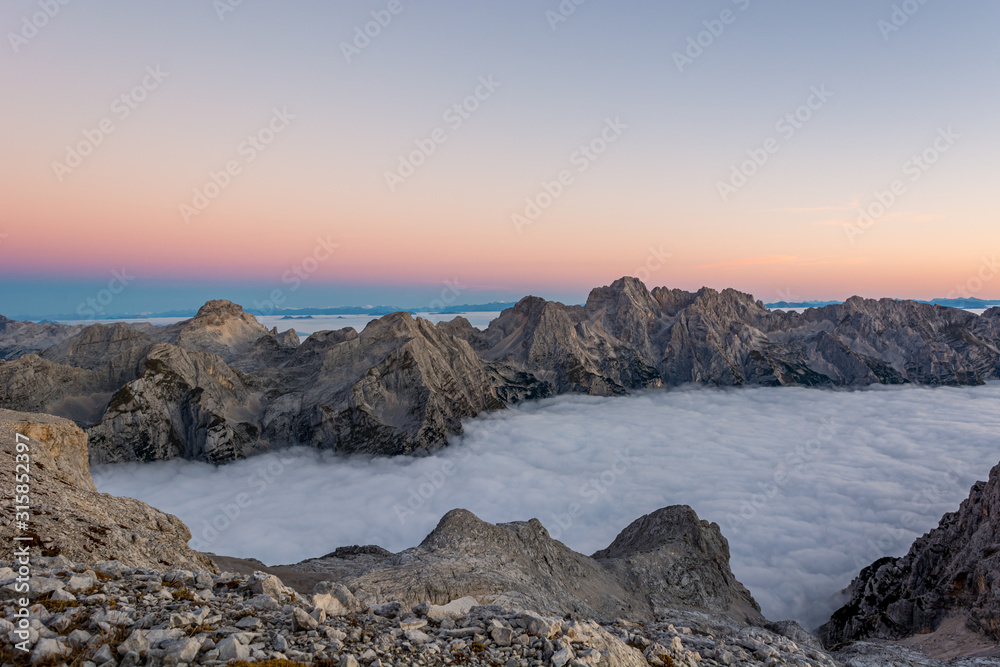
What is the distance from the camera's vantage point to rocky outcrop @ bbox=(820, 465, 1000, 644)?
140 ft

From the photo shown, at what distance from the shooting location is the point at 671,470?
153500 millimetres

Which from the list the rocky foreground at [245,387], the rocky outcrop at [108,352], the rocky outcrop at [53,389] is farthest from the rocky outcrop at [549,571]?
the rocky outcrop at [108,352]

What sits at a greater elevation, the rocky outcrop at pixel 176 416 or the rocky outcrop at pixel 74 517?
the rocky outcrop at pixel 74 517

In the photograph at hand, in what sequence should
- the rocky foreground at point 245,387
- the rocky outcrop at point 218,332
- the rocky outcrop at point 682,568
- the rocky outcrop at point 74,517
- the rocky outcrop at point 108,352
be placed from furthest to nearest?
the rocky outcrop at point 218,332 → the rocky outcrop at point 108,352 → the rocky foreground at point 245,387 → the rocky outcrop at point 682,568 → the rocky outcrop at point 74,517

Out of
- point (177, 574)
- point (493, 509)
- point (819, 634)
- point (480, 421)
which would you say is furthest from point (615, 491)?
point (177, 574)

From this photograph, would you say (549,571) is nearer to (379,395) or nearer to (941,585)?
(941,585)

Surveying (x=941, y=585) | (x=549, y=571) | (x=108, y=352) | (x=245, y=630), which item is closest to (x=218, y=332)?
(x=108, y=352)

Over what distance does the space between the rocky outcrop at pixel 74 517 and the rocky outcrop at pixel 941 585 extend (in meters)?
56.7

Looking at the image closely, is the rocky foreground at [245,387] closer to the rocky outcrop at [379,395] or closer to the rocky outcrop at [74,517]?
the rocky outcrop at [379,395]

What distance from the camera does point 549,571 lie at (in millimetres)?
40250

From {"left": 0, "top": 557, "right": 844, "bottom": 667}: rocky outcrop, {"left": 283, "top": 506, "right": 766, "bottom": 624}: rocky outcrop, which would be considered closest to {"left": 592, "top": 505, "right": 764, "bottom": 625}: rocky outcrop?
{"left": 283, "top": 506, "right": 766, "bottom": 624}: rocky outcrop

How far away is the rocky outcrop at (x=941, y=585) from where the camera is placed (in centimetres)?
4272

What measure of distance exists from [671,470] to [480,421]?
62.7 m

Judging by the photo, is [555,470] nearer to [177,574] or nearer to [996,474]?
[996,474]
